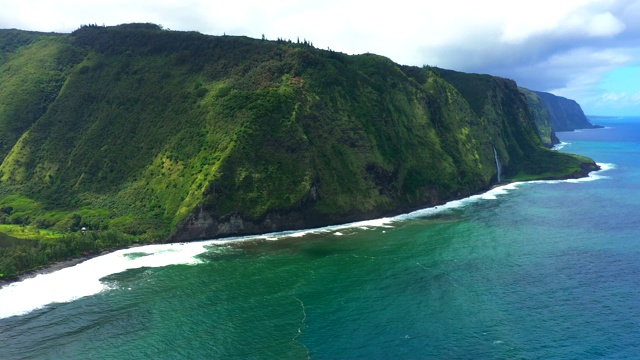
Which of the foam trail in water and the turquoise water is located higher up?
the foam trail in water

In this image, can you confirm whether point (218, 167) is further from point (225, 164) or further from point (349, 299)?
point (349, 299)

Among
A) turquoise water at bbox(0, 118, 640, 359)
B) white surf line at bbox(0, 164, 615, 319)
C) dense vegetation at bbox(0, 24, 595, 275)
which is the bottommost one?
turquoise water at bbox(0, 118, 640, 359)

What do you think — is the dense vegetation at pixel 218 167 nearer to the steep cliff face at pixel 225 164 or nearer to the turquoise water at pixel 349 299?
the steep cliff face at pixel 225 164

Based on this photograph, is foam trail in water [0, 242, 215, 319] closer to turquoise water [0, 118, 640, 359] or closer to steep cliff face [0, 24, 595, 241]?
turquoise water [0, 118, 640, 359]

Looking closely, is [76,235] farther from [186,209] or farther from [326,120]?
[326,120]

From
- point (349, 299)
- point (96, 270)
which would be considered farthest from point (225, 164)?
point (349, 299)

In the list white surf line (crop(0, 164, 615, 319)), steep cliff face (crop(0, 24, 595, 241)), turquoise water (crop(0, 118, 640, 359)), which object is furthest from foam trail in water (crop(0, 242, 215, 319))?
steep cliff face (crop(0, 24, 595, 241))
